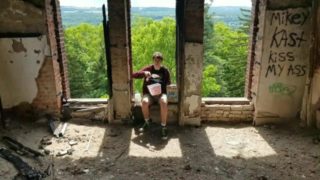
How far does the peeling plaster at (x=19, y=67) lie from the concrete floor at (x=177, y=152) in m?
0.59

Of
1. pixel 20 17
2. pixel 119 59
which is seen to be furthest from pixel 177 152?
pixel 20 17

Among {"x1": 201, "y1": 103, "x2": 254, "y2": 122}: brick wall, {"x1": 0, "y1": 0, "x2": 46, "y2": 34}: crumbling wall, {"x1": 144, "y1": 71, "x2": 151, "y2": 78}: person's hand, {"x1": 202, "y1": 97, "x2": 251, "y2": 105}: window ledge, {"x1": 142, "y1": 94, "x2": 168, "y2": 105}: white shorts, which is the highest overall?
{"x1": 0, "y1": 0, "x2": 46, "y2": 34}: crumbling wall

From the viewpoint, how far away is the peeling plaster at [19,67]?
19.5 feet

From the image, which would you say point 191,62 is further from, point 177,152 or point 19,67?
point 19,67

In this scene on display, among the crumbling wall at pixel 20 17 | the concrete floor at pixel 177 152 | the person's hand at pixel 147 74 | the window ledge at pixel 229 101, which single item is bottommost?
the concrete floor at pixel 177 152

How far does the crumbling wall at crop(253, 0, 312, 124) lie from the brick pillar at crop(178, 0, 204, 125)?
1209 millimetres

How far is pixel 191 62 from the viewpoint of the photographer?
6.06 meters

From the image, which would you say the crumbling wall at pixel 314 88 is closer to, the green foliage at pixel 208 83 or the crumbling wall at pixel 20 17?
the crumbling wall at pixel 20 17

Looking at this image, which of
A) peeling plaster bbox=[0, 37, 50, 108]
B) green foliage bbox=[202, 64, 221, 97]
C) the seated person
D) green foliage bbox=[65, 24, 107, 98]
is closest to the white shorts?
the seated person

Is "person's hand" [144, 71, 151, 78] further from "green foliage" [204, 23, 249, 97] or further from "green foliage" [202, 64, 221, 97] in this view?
"green foliage" [204, 23, 249, 97]

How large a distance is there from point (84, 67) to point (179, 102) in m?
20.9

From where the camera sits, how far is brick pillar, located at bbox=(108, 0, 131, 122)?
587cm

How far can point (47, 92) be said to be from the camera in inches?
248

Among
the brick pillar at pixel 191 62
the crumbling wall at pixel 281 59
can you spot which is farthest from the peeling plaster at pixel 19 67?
the crumbling wall at pixel 281 59
